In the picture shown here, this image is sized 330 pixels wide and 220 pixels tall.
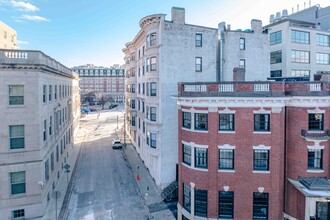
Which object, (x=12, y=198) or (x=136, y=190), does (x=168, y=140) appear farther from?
(x=12, y=198)

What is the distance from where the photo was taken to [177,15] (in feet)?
87.6

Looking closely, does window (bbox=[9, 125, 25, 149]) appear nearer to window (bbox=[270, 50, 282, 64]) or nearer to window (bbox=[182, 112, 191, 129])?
window (bbox=[182, 112, 191, 129])

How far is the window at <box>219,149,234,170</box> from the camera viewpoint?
737 inches

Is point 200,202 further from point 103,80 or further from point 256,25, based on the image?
point 103,80

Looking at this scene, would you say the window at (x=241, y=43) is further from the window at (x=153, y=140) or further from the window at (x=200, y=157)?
the window at (x=200, y=157)

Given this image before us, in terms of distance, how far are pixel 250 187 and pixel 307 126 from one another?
618cm

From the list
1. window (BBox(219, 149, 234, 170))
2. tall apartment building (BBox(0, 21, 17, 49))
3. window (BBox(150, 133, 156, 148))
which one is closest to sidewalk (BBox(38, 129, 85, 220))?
window (BBox(150, 133, 156, 148))

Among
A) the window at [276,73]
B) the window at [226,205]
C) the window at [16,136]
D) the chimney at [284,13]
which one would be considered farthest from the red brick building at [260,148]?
the chimney at [284,13]

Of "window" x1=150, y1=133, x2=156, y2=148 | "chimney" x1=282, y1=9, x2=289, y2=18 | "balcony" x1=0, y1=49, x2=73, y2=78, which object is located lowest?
"window" x1=150, y1=133, x2=156, y2=148

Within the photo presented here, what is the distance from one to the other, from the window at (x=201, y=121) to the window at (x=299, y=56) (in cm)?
2688

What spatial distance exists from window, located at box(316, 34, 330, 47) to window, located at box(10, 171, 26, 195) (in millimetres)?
45242

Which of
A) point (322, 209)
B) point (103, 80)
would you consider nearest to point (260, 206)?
point (322, 209)

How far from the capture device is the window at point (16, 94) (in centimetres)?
2005

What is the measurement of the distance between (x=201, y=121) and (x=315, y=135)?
8.24 m
